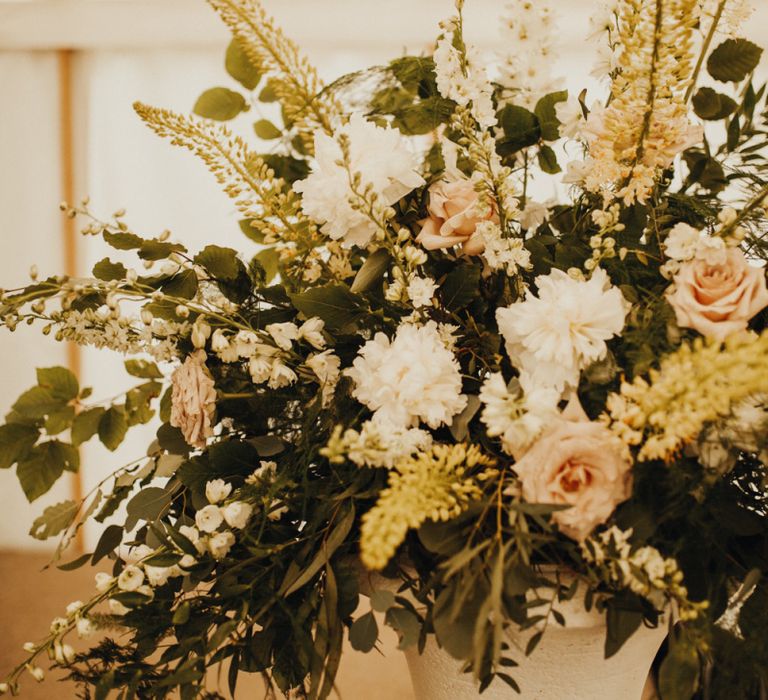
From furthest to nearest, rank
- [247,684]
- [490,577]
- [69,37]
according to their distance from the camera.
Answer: [69,37], [247,684], [490,577]

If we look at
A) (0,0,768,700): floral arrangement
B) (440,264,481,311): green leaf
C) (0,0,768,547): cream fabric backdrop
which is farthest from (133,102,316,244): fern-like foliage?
(0,0,768,547): cream fabric backdrop

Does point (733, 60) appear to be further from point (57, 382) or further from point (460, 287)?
point (57, 382)

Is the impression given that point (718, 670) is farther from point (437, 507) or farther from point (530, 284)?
point (530, 284)

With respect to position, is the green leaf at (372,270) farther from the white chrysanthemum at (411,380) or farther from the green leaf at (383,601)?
the green leaf at (383,601)

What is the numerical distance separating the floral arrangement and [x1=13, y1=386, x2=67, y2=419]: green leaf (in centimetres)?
12

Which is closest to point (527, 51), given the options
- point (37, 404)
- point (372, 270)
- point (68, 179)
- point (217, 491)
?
point (372, 270)

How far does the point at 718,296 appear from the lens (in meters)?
0.50

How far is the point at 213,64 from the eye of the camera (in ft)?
8.46

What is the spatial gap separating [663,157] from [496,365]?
22 cm

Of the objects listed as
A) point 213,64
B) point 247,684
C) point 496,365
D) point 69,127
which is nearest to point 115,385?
point 69,127

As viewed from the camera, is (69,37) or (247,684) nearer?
(247,684)

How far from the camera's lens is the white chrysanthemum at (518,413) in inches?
18.7

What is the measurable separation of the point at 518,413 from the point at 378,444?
98 mm

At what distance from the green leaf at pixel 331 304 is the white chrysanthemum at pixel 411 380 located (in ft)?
0.20
